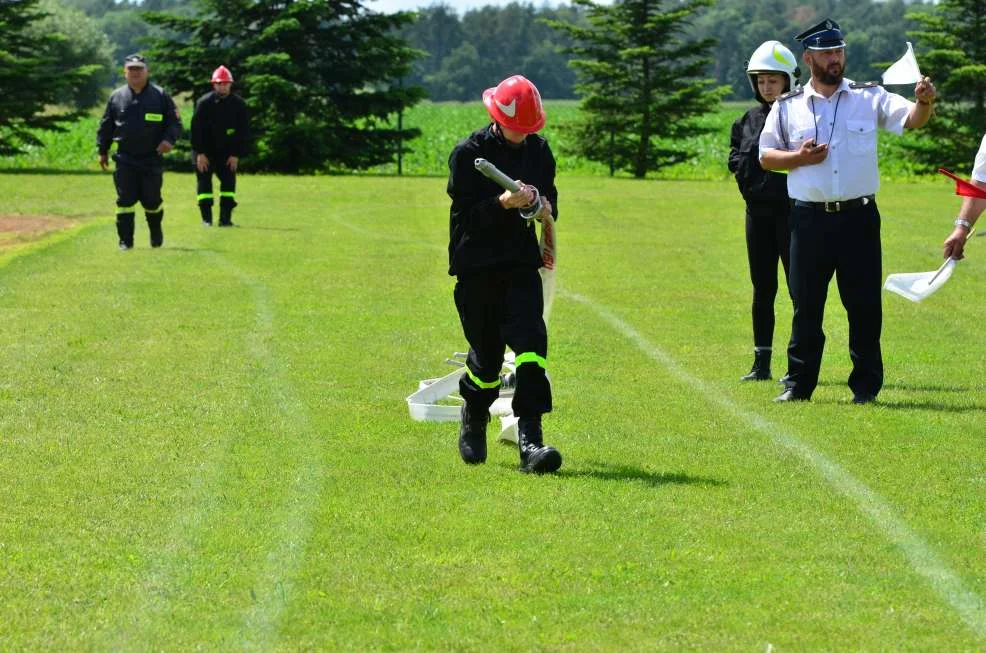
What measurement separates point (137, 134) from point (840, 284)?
10873mm

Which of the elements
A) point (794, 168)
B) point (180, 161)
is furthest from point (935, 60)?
point (794, 168)

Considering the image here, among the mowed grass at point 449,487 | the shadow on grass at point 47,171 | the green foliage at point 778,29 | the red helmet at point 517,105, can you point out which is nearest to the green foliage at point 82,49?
the shadow on grass at point 47,171

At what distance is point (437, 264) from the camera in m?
18.7

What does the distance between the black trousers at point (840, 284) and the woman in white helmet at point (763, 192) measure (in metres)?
0.63


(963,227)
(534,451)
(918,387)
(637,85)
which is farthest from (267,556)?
(637,85)

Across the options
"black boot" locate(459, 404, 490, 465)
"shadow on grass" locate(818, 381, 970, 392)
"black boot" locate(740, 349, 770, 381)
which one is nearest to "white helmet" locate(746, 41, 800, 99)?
"black boot" locate(740, 349, 770, 381)

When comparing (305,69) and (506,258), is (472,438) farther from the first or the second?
(305,69)

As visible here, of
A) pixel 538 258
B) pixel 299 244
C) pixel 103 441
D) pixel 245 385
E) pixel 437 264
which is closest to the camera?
pixel 538 258

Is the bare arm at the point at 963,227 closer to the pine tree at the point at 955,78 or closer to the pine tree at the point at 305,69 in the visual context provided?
the pine tree at the point at 305,69

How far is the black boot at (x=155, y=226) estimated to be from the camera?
63.8 ft

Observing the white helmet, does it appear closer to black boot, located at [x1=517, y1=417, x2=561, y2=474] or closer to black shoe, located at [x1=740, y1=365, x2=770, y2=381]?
black shoe, located at [x1=740, y1=365, x2=770, y2=381]

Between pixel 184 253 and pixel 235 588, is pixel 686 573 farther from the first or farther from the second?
pixel 184 253

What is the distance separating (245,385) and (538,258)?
10.2 feet

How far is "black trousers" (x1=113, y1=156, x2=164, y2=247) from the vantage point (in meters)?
19.0
